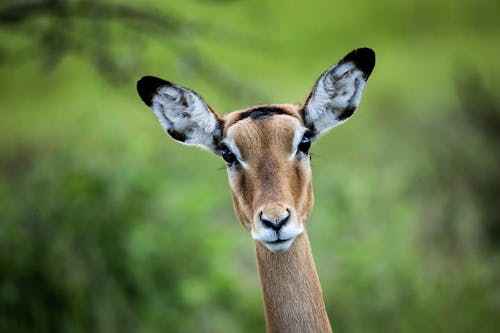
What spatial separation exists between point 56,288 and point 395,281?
4505 millimetres

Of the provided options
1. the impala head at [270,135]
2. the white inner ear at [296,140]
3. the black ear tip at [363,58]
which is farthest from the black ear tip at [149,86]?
the black ear tip at [363,58]

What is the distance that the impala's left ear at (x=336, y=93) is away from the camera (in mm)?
5969

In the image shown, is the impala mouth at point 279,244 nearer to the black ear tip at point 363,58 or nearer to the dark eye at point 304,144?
the dark eye at point 304,144

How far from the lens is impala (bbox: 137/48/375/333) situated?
568 centimetres

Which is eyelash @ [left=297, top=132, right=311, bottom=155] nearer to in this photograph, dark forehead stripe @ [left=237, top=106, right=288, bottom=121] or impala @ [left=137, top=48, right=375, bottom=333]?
impala @ [left=137, top=48, right=375, bottom=333]

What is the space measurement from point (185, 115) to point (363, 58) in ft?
4.37

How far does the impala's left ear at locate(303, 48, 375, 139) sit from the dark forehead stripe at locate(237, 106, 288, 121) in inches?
8.3

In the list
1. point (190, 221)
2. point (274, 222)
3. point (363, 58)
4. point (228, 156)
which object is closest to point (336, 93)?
point (363, 58)

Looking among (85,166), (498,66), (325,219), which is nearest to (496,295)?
(325,219)

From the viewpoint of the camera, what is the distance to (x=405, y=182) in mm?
14031

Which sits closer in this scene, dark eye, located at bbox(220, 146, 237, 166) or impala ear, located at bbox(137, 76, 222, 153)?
dark eye, located at bbox(220, 146, 237, 166)

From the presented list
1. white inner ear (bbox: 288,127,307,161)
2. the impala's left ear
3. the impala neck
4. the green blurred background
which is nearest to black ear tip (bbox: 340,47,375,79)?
the impala's left ear

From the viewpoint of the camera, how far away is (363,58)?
A: 19.4ft

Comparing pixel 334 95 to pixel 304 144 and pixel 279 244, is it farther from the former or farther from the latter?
pixel 279 244
